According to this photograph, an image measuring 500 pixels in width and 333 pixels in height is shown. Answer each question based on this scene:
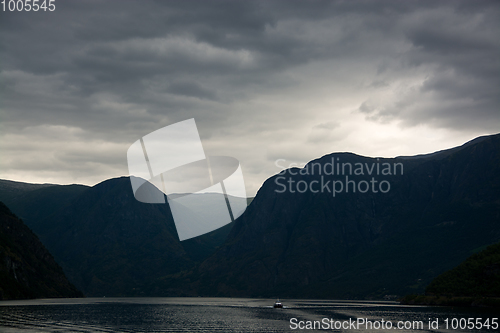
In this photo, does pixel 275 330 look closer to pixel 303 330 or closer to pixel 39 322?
pixel 303 330

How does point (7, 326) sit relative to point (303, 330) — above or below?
above

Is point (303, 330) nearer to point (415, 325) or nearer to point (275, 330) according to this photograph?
point (275, 330)

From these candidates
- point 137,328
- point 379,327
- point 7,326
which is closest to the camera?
point 7,326

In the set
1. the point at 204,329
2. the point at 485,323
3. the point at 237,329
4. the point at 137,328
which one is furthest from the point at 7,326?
the point at 485,323

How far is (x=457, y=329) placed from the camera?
12750 cm

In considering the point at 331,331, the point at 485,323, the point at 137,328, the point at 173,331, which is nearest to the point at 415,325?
the point at 485,323

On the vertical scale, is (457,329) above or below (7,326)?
below

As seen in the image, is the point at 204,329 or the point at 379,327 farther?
the point at 379,327

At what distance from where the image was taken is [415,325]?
5369 inches

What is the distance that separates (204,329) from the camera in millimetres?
123312

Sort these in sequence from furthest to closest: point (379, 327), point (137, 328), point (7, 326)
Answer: point (379, 327), point (137, 328), point (7, 326)

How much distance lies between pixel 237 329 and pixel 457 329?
58326 mm

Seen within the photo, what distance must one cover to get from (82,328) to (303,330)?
54.6 metres

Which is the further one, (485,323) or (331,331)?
(485,323)
